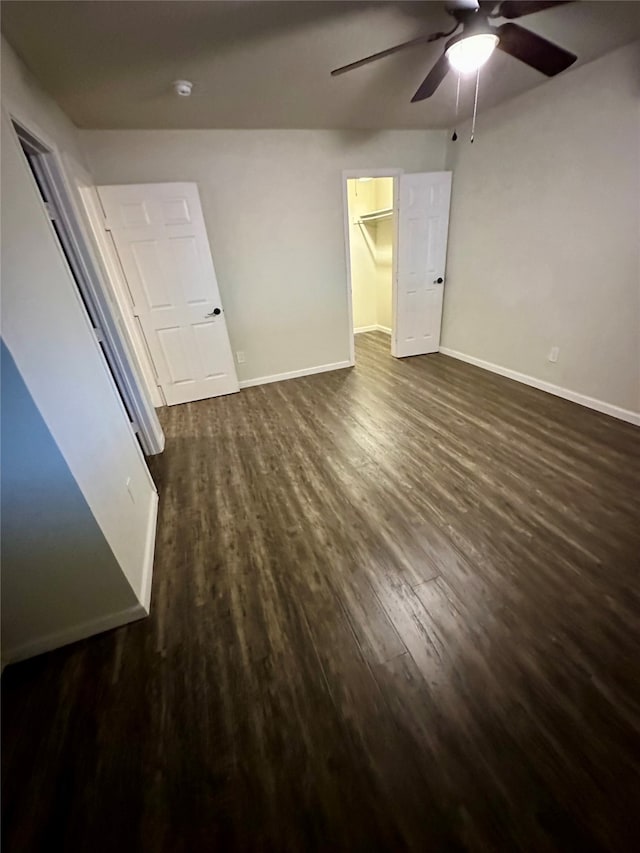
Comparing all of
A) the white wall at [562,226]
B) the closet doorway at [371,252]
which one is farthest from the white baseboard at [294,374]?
the white wall at [562,226]

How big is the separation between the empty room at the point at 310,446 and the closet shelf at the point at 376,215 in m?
1.14

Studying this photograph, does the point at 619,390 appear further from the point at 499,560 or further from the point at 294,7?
the point at 294,7

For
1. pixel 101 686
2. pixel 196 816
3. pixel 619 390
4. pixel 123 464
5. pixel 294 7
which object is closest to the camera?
pixel 196 816

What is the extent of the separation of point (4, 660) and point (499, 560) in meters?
2.14

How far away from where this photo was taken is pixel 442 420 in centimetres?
286

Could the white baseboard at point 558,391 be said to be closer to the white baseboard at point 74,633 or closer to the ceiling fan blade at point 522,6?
the ceiling fan blade at point 522,6

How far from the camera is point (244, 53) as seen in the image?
1843mm

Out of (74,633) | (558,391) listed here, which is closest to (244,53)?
(74,633)

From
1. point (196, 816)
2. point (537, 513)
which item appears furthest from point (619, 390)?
point (196, 816)

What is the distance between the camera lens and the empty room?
0.97 meters

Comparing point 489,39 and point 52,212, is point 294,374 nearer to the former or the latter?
point 52,212

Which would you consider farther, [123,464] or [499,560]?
[123,464]

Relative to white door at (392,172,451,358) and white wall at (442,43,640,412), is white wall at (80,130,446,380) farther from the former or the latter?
white wall at (442,43,640,412)

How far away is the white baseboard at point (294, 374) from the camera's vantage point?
390 cm
